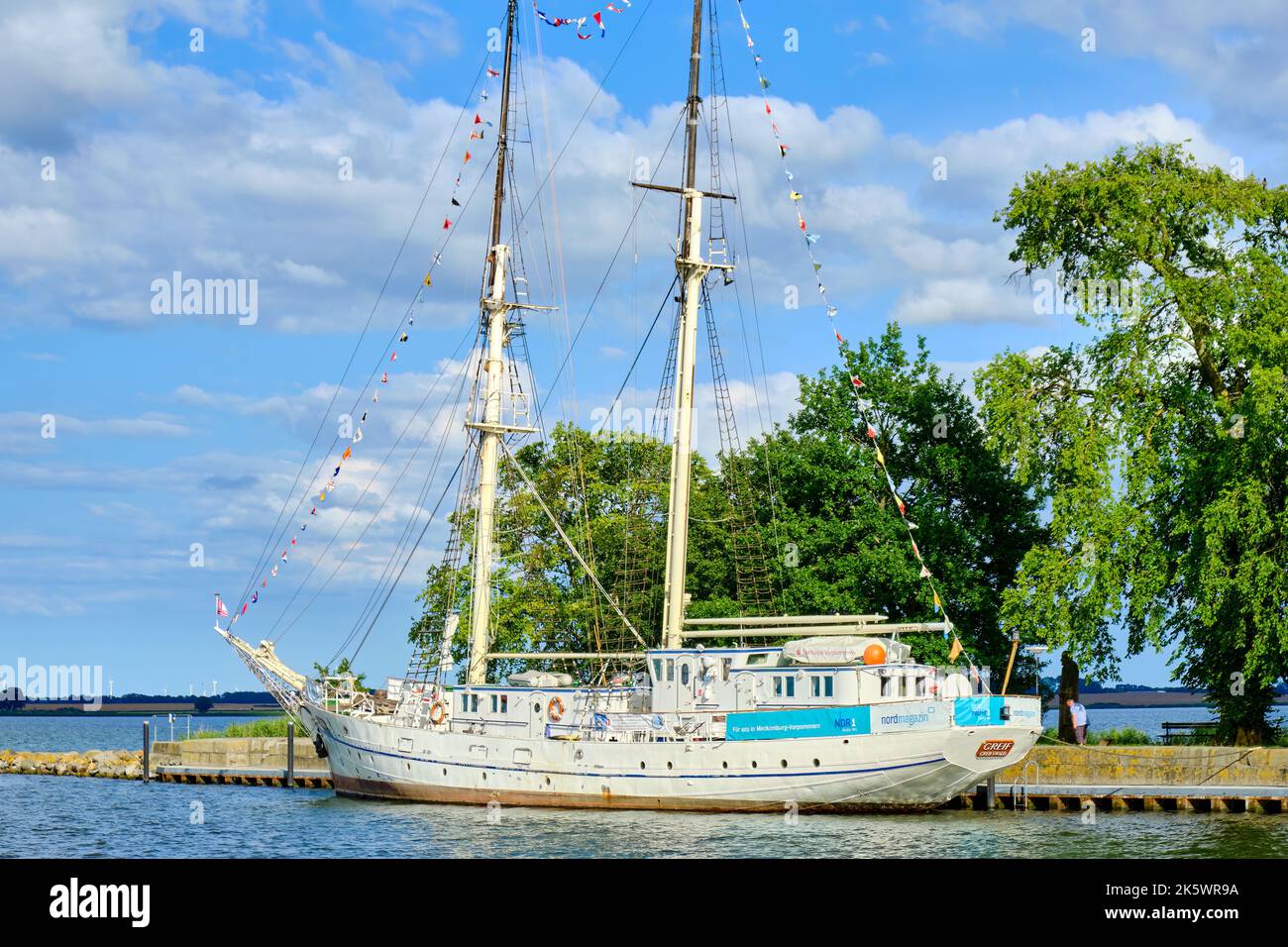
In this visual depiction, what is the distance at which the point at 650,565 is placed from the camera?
6506cm

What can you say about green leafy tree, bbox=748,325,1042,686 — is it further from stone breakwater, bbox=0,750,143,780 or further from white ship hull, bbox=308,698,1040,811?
stone breakwater, bbox=0,750,143,780

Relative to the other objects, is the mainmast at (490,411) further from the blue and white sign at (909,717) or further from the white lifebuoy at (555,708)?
the blue and white sign at (909,717)

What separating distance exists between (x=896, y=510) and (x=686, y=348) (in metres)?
13.3

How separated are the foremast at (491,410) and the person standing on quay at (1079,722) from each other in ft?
69.8

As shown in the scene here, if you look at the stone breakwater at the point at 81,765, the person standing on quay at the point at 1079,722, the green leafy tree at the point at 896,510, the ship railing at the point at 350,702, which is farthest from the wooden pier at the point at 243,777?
the person standing on quay at the point at 1079,722

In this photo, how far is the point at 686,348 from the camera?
2103 inches

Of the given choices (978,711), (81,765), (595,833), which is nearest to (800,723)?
(978,711)

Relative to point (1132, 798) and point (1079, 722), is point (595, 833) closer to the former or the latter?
point (1132, 798)

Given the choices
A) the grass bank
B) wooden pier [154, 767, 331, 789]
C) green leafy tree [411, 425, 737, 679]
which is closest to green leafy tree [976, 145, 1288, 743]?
green leafy tree [411, 425, 737, 679]

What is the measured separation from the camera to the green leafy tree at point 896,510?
58250 millimetres
